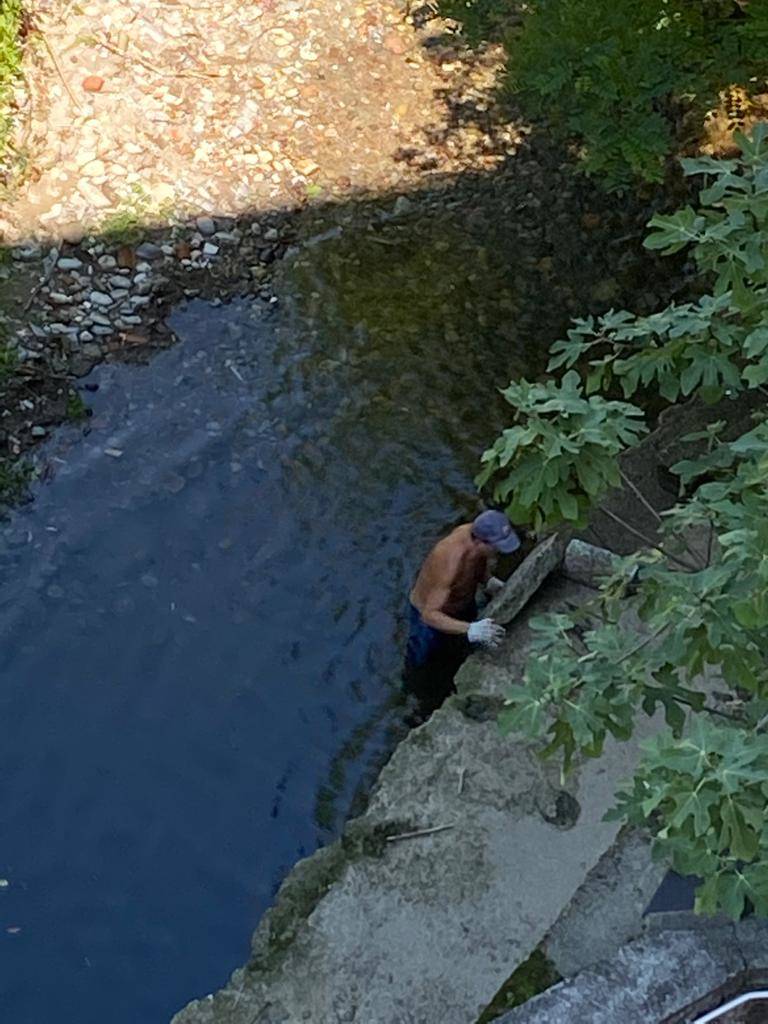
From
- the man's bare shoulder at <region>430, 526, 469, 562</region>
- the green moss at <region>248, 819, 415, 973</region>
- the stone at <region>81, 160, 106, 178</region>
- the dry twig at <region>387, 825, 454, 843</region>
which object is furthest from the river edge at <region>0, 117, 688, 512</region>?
the dry twig at <region>387, 825, 454, 843</region>

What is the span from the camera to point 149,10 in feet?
34.4

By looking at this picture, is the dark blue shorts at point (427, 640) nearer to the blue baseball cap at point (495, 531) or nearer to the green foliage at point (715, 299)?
the blue baseball cap at point (495, 531)

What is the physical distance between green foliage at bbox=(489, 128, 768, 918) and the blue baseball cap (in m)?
1.88

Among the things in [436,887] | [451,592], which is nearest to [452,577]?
[451,592]

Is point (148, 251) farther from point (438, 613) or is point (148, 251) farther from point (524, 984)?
point (524, 984)

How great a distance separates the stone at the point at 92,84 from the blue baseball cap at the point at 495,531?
5195 mm

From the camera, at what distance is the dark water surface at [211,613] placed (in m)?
6.13

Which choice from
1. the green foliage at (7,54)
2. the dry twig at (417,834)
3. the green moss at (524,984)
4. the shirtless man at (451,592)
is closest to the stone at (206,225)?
the green foliage at (7,54)

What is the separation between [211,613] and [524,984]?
3165mm

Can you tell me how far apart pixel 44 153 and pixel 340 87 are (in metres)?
2.51

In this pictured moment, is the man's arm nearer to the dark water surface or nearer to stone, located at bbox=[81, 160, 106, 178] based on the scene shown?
the dark water surface

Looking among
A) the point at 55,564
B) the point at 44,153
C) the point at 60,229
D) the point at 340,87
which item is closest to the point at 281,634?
the point at 55,564

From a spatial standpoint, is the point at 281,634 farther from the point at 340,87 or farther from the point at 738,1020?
the point at 340,87

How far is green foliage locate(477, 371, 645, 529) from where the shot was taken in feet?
12.4
